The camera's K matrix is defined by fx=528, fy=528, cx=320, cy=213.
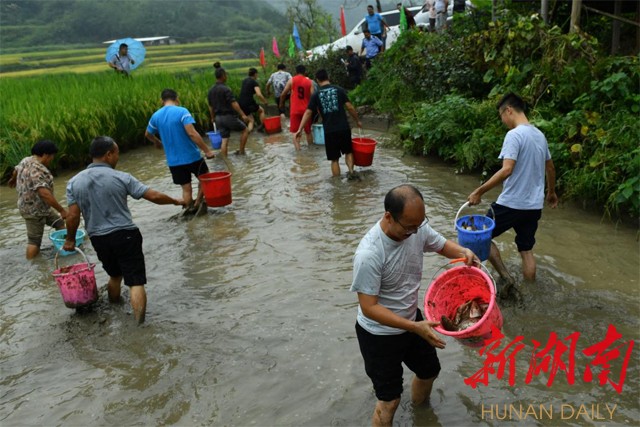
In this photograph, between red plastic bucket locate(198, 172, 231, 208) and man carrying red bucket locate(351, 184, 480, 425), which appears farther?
red plastic bucket locate(198, 172, 231, 208)

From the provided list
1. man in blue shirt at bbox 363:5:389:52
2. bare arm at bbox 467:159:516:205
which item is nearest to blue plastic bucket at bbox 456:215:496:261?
bare arm at bbox 467:159:516:205

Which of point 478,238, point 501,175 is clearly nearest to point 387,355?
point 478,238

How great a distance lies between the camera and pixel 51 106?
11336mm

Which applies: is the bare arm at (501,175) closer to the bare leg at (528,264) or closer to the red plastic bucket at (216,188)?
the bare leg at (528,264)

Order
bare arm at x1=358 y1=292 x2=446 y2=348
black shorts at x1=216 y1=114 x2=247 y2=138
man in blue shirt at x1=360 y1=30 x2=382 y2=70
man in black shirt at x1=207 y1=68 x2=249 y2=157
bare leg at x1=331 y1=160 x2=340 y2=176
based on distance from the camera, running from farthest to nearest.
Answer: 1. man in blue shirt at x1=360 y1=30 x2=382 y2=70
2. black shorts at x1=216 y1=114 x2=247 y2=138
3. man in black shirt at x1=207 y1=68 x2=249 y2=157
4. bare leg at x1=331 y1=160 x2=340 y2=176
5. bare arm at x1=358 y1=292 x2=446 y2=348

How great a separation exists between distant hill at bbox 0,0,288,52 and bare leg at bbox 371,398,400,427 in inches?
1828

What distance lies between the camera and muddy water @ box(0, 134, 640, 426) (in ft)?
11.5

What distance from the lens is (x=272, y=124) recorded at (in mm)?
13625

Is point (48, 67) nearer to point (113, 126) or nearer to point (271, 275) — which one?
point (113, 126)

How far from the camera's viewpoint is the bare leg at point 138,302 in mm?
4719

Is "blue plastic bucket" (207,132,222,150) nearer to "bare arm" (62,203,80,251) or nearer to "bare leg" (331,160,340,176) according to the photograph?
"bare leg" (331,160,340,176)

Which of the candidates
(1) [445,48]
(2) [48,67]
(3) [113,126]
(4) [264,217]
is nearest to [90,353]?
(4) [264,217]

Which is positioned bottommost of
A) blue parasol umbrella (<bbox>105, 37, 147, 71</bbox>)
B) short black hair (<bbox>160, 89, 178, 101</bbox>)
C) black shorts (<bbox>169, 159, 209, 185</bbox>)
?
black shorts (<bbox>169, 159, 209, 185</bbox>)

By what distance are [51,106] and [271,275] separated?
8333mm
